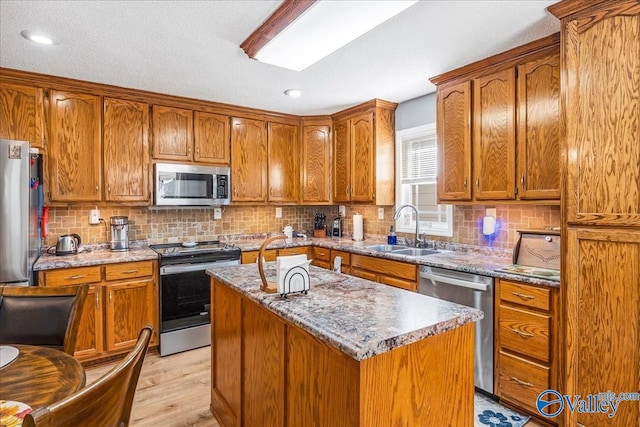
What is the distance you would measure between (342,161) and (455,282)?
217 centimetres

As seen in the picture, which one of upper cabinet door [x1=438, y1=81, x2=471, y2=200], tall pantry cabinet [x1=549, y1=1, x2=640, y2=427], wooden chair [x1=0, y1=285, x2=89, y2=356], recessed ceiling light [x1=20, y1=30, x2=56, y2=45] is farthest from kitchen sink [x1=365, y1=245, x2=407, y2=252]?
recessed ceiling light [x1=20, y1=30, x2=56, y2=45]

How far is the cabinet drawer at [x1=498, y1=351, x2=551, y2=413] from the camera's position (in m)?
2.14

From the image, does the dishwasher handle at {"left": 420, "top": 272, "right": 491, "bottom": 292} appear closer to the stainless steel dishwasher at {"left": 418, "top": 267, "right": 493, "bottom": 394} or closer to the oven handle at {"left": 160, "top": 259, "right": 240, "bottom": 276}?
the stainless steel dishwasher at {"left": 418, "top": 267, "right": 493, "bottom": 394}

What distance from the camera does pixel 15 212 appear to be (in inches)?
94.5

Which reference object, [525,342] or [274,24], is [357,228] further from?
[274,24]

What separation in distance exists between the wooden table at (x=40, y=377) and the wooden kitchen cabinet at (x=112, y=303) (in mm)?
1654

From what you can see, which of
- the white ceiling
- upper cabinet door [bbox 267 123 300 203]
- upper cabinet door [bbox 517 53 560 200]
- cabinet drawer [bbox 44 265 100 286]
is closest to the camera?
the white ceiling

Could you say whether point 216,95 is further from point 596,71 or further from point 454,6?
point 596,71

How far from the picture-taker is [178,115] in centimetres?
362

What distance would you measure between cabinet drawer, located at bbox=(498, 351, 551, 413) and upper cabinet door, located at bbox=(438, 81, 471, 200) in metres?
1.24

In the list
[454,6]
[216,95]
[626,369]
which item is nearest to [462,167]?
[454,6]

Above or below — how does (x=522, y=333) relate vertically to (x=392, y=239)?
below

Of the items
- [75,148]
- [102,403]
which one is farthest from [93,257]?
[102,403]

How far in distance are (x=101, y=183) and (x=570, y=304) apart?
3723 millimetres
